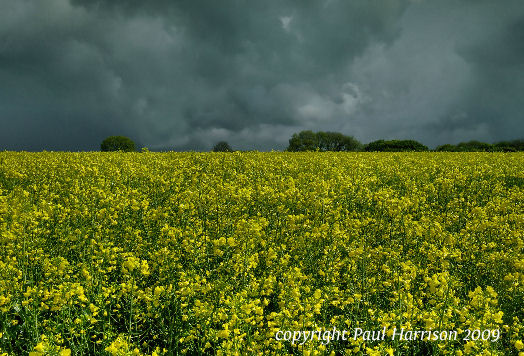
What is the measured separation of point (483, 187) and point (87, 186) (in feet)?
48.1

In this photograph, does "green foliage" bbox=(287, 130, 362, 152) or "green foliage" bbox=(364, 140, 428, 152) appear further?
"green foliage" bbox=(287, 130, 362, 152)

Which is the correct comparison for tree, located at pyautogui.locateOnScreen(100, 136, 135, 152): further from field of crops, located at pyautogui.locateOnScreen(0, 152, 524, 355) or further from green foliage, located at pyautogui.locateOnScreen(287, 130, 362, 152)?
field of crops, located at pyautogui.locateOnScreen(0, 152, 524, 355)

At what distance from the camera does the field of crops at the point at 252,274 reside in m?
4.48

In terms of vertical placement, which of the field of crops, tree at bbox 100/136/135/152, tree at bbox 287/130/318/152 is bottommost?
the field of crops

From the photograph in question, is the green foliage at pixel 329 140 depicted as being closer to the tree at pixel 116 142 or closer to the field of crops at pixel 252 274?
the tree at pixel 116 142

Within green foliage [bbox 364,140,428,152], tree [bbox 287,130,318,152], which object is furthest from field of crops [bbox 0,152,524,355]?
tree [bbox 287,130,318,152]

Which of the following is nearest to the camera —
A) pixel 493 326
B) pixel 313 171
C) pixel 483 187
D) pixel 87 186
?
pixel 493 326

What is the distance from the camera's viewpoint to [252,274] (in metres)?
5.79

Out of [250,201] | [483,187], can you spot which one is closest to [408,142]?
[483,187]

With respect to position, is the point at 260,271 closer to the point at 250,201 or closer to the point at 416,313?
the point at 416,313

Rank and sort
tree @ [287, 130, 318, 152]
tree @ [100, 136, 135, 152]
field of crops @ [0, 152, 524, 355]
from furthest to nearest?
1. tree @ [287, 130, 318, 152]
2. tree @ [100, 136, 135, 152]
3. field of crops @ [0, 152, 524, 355]

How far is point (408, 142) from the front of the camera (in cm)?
7506

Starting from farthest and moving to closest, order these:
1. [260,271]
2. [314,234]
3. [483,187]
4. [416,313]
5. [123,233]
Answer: [483,187]
[123,233]
[314,234]
[260,271]
[416,313]

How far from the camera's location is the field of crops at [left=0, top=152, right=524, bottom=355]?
4.48 metres
